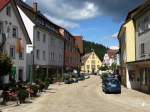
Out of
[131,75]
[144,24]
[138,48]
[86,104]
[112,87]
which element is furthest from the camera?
[131,75]

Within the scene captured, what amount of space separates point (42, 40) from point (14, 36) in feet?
53.6

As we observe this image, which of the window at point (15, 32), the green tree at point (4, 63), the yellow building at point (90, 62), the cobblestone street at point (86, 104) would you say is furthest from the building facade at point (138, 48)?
the yellow building at point (90, 62)

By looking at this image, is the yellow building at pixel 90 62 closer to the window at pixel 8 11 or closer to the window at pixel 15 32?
the window at pixel 15 32

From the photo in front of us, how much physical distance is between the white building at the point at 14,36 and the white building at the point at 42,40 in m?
2.39

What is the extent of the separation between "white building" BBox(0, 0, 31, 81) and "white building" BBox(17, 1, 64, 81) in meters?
2.39

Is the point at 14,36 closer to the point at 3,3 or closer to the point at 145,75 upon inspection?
the point at 3,3

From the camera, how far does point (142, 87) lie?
152ft

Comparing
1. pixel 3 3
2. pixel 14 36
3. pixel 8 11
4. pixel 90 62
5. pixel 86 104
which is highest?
pixel 3 3

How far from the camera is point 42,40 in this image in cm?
6412

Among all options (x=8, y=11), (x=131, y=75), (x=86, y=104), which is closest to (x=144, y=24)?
(x=131, y=75)

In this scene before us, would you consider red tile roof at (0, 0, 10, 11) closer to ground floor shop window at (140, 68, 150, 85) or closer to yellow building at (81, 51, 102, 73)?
ground floor shop window at (140, 68, 150, 85)

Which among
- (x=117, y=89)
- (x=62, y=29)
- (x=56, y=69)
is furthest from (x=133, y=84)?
(x=62, y=29)

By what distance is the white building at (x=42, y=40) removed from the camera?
58.7m

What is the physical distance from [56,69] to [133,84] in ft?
99.0
